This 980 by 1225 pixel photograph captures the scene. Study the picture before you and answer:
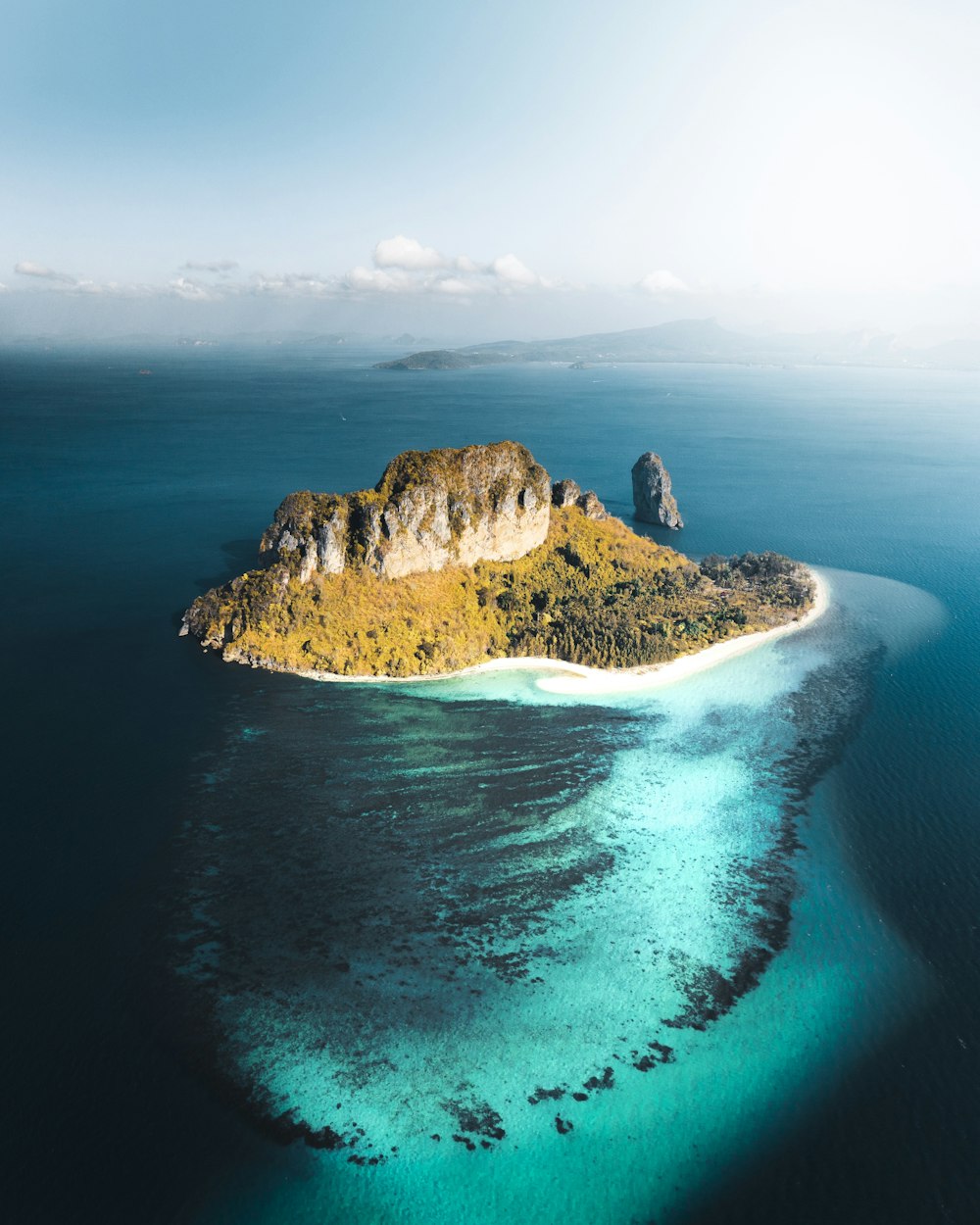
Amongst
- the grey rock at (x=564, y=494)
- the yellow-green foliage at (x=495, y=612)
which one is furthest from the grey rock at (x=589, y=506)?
the yellow-green foliage at (x=495, y=612)

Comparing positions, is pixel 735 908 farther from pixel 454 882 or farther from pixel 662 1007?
pixel 454 882

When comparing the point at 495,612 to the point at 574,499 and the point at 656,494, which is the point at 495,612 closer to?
the point at 574,499

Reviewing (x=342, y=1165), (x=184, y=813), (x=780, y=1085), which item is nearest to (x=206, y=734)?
(x=184, y=813)

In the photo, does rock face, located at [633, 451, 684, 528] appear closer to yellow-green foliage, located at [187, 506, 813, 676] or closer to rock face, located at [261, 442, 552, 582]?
yellow-green foliage, located at [187, 506, 813, 676]

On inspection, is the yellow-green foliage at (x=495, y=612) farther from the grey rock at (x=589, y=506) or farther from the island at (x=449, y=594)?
the grey rock at (x=589, y=506)

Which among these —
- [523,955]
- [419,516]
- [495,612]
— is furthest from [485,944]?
[419,516]

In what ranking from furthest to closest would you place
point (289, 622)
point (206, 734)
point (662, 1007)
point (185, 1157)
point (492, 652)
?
point (492, 652) → point (289, 622) → point (206, 734) → point (662, 1007) → point (185, 1157)
